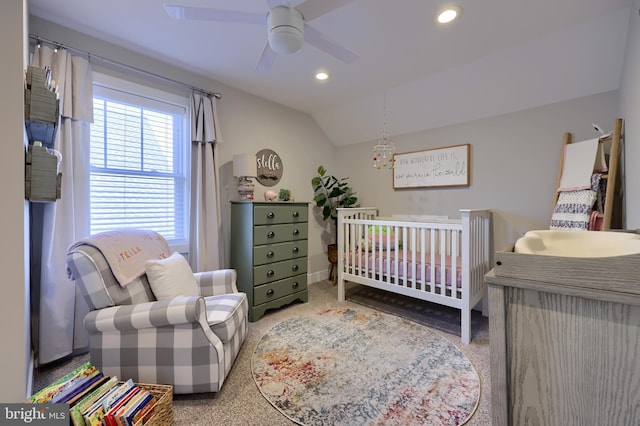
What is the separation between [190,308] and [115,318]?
43 cm

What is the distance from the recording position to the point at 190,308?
1.44 meters

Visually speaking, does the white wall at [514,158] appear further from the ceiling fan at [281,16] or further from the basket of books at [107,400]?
the basket of books at [107,400]

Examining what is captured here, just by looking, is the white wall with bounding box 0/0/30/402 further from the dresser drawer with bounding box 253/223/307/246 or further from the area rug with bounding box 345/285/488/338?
the area rug with bounding box 345/285/488/338

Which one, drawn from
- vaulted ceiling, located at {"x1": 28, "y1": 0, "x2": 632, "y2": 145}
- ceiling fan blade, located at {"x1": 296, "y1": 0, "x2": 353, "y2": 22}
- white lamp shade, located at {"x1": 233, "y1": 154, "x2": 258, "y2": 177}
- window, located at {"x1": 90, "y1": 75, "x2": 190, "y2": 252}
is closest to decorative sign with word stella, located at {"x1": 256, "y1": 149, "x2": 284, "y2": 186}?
white lamp shade, located at {"x1": 233, "y1": 154, "x2": 258, "y2": 177}

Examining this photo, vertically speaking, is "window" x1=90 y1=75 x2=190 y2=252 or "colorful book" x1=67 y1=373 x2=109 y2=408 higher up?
"window" x1=90 y1=75 x2=190 y2=252

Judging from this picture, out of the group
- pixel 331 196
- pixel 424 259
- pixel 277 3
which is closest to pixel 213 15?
pixel 277 3

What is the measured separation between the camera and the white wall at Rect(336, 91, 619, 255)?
88.5 inches

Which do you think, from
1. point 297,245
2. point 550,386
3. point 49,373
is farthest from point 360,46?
point 49,373

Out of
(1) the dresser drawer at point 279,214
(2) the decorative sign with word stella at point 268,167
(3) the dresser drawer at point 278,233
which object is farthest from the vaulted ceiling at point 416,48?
(3) the dresser drawer at point 278,233

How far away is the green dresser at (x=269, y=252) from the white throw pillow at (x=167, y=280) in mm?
780

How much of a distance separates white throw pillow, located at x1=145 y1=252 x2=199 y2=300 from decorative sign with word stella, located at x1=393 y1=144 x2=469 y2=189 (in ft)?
8.62

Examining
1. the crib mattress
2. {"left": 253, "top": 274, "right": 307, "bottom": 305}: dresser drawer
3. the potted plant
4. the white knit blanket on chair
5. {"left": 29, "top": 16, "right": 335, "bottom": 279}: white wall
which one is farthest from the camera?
the potted plant

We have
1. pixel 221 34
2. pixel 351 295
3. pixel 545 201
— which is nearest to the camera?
pixel 221 34

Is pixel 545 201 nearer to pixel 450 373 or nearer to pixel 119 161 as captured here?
pixel 450 373
